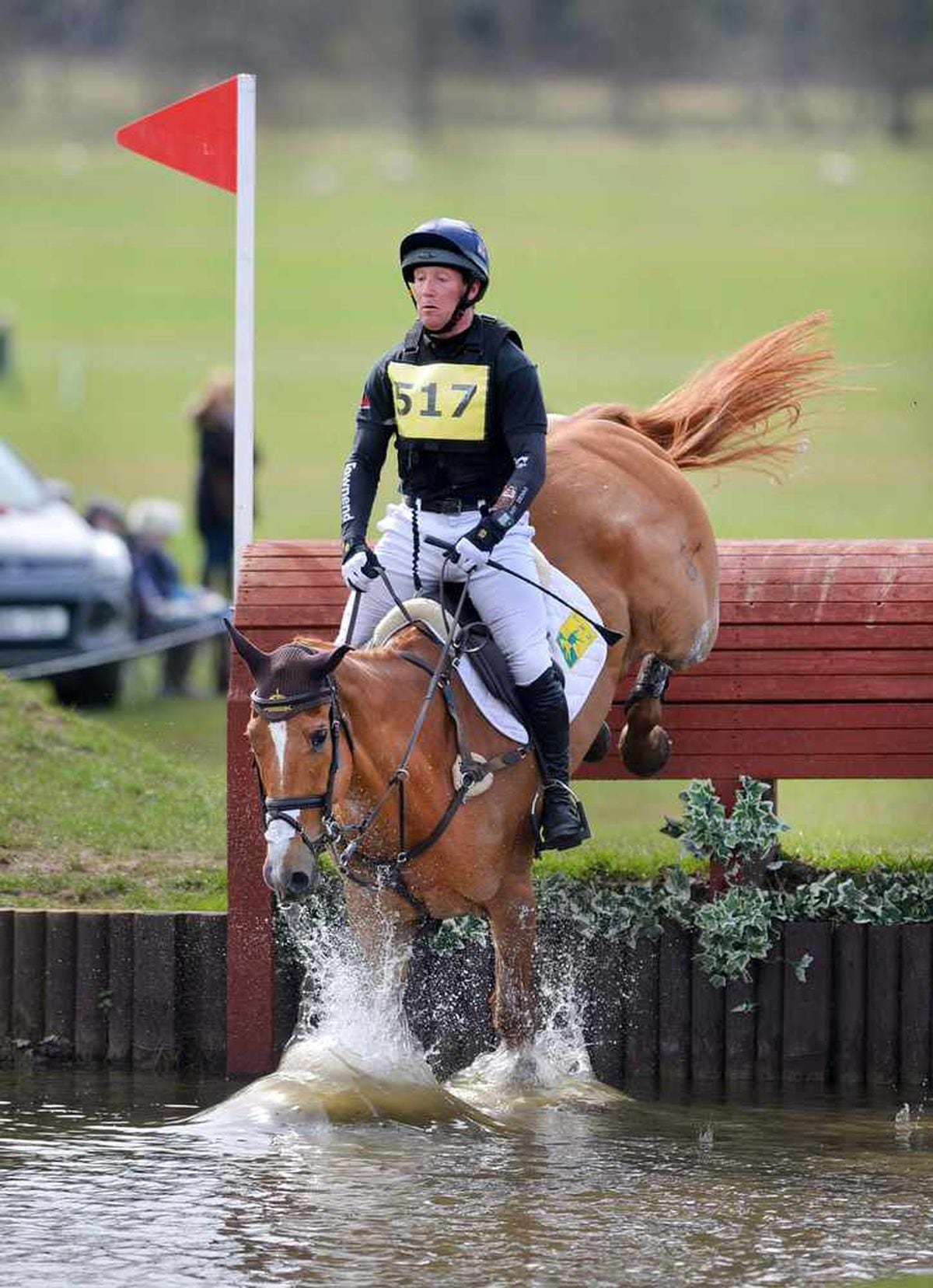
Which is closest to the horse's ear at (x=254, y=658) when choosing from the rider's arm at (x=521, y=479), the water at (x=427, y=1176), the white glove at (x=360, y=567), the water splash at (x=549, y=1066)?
the white glove at (x=360, y=567)

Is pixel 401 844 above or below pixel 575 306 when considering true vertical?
below

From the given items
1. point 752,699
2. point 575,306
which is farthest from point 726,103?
point 752,699

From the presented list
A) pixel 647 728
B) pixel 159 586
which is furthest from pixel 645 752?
pixel 159 586

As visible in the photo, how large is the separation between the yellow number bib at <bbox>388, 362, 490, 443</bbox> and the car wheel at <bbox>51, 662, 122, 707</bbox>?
8061 mm

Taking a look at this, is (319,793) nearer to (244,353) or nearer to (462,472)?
(462,472)

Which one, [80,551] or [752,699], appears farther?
[80,551]

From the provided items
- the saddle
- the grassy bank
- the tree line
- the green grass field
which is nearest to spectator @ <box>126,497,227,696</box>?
the grassy bank

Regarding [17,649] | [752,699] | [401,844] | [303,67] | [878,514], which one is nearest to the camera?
[401,844]

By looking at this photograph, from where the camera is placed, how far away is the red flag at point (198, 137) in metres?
7.98

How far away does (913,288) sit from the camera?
39.3 m

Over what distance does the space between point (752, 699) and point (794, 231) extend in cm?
3645

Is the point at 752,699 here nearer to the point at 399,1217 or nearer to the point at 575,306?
the point at 399,1217

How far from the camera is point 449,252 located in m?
6.54

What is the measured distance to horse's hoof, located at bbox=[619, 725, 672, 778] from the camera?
757cm
